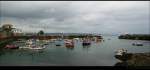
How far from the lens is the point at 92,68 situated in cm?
136

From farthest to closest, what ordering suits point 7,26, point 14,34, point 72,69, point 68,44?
point 14,34, point 7,26, point 68,44, point 72,69

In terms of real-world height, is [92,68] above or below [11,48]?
above

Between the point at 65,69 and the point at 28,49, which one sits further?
the point at 28,49

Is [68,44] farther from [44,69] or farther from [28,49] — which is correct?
[44,69]

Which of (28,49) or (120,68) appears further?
(28,49)

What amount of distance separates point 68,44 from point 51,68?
64.6 feet

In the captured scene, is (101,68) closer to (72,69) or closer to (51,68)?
(72,69)

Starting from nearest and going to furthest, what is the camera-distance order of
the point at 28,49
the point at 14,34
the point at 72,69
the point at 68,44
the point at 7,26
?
the point at 72,69 < the point at 28,49 < the point at 68,44 < the point at 7,26 < the point at 14,34

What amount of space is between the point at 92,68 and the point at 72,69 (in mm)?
128

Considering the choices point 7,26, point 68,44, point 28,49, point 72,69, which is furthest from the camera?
point 7,26

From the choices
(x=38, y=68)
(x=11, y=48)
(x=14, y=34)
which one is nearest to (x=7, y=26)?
(x=14, y=34)

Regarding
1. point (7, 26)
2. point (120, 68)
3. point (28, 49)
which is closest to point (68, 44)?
point (28, 49)

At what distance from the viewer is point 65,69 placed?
4.45 ft

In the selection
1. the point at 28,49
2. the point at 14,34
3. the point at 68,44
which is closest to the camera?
the point at 28,49
